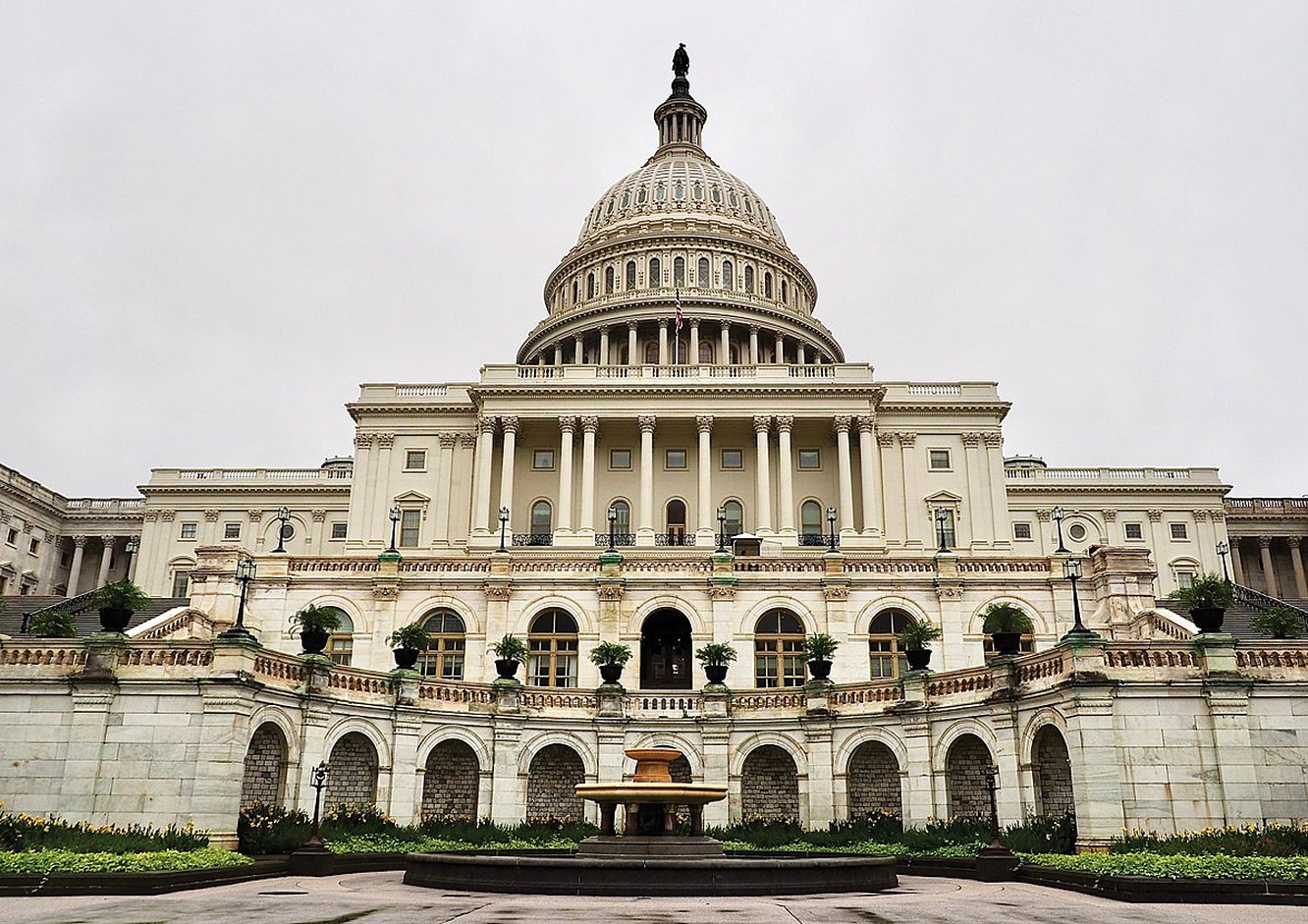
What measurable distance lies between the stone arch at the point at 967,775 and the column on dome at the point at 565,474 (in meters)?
44.7

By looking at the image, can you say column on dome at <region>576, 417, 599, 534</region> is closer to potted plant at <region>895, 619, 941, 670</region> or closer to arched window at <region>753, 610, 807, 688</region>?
arched window at <region>753, 610, 807, 688</region>

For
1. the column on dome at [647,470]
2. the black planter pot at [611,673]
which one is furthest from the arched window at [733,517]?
the black planter pot at [611,673]

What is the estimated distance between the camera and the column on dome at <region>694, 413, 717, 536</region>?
3054 inches

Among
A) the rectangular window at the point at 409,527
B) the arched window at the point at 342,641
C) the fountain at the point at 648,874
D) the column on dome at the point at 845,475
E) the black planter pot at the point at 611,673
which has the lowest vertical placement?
the fountain at the point at 648,874

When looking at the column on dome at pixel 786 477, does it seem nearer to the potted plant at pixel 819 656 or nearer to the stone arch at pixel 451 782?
the potted plant at pixel 819 656

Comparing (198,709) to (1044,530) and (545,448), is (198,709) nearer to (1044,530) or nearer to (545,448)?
(545,448)

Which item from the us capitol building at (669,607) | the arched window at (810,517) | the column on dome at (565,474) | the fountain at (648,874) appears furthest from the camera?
the arched window at (810,517)

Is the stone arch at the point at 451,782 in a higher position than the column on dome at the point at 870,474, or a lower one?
lower

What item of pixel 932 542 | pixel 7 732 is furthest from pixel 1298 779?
pixel 932 542

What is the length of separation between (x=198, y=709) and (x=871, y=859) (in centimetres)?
1773

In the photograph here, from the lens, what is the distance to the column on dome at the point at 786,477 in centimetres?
7688

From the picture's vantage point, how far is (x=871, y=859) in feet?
78.9

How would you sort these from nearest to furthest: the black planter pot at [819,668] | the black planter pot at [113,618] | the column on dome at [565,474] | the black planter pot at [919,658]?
the black planter pot at [113,618], the black planter pot at [919,658], the black planter pot at [819,668], the column on dome at [565,474]

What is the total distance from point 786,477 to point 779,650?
101 ft
